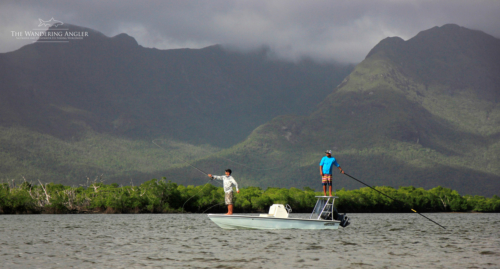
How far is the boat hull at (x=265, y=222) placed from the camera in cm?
2766

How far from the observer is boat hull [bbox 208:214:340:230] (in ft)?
90.7

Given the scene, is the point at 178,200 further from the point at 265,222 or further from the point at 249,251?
the point at 249,251

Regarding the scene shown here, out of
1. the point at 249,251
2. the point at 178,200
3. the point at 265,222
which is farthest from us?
the point at 178,200

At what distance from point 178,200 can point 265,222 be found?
47.1 meters

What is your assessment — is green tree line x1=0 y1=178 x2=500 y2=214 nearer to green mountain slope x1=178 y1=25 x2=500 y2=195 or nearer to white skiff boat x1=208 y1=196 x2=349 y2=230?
white skiff boat x1=208 y1=196 x2=349 y2=230

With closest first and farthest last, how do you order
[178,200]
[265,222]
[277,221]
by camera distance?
[265,222]
[277,221]
[178,200]

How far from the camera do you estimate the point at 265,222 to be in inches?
1102

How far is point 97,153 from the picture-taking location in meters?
163

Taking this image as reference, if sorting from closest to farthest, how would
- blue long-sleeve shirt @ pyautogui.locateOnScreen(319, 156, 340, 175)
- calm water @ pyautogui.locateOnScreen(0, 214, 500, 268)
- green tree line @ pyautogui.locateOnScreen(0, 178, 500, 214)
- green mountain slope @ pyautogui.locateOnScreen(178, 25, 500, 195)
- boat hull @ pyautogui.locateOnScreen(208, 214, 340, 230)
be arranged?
calm water @ pyautogui.locateOnScreen(0, 214, 500, 268), boat hull @ pyautogui.locateOnScreen(208, 214, 340, 230), blue long-sleeve shirt @ pyautogui.locateOnScreen(319, 156, 340, 175), green tree line @ pyautogui.locateOnScreen(0, 178, 500, 214), green mountain slope @ pyautogui.locateOnScreen(178, 25, 500, 195)

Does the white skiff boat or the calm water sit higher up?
the white skiff boat

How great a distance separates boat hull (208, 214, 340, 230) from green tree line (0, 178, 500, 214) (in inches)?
838

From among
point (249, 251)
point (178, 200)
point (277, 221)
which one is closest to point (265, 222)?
→ point (277, 221)

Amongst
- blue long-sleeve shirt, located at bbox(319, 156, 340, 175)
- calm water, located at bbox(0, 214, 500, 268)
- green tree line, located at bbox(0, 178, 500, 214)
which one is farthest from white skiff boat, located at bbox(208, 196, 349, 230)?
green tree line, located at bbox(0, 178, 500, 214)

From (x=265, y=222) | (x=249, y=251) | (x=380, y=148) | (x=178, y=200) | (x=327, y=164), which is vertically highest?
(x=380, y=148)
